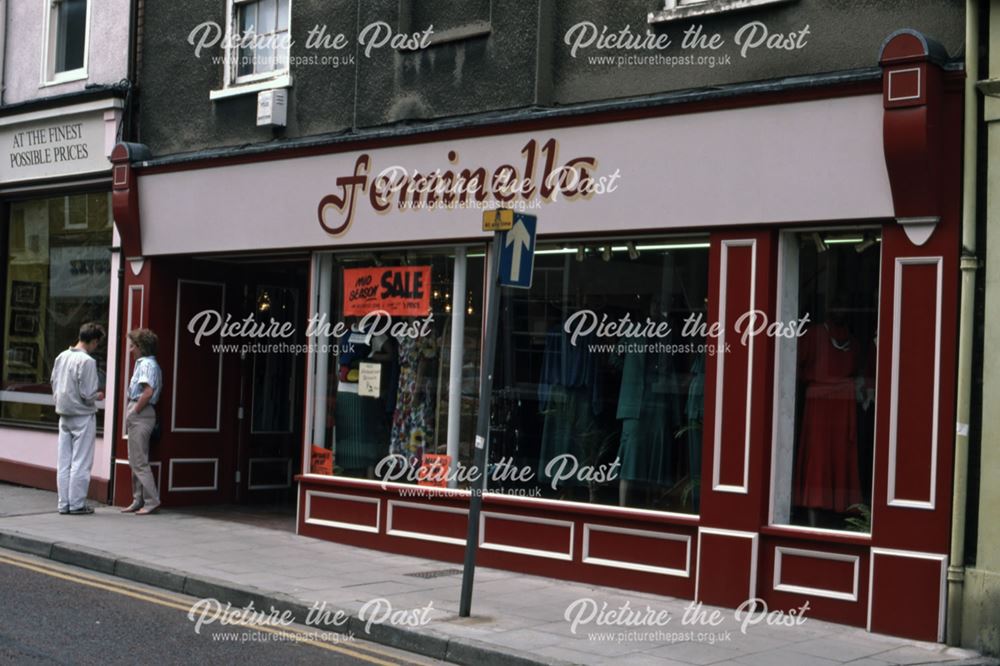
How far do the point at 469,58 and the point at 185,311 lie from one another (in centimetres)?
515

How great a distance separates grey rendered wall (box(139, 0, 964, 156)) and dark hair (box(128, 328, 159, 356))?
90.9 inches

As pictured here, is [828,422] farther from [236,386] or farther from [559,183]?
[236,386]

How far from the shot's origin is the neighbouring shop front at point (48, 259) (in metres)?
15.3

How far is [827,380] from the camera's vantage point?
378 inches

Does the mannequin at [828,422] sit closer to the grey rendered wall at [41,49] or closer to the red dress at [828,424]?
the red dress at [828,424]

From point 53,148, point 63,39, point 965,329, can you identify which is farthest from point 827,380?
point 63,39

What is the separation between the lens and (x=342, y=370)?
1291 cm

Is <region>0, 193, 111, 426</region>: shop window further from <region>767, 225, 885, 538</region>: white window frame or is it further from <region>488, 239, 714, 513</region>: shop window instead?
<region>767, 225, 885, 538</region>: white window frame

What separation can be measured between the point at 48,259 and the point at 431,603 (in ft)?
31.3

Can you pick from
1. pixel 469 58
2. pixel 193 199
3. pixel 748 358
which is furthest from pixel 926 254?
pixel 193 199

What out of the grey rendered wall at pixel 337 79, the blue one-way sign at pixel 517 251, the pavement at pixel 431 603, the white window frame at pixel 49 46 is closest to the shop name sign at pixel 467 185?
the grey rendered wall at pixel 337 79

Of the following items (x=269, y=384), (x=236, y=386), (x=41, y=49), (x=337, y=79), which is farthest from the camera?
(x=41, y=49)

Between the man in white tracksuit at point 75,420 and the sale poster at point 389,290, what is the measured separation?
3165 mm

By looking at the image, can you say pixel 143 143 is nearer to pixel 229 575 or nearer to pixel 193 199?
pixel 193 199
